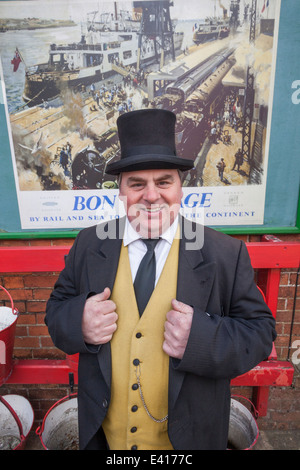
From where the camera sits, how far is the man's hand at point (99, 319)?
4.22 feet

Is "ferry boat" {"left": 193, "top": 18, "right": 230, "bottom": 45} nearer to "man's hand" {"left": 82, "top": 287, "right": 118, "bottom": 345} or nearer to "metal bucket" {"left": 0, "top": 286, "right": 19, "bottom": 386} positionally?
"man's hand" {"left": 82, "top": 287, "right": 118, "bottom": 345}

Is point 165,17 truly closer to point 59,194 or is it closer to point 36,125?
point 36,125

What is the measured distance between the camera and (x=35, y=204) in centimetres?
225

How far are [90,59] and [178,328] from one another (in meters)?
1.85

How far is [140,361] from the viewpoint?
53.5 inches

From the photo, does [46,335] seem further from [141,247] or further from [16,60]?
[16,60]

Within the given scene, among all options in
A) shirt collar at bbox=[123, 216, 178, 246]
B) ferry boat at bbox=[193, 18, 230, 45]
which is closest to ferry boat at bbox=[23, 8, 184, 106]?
ferry boat at bbox=[193, 18, 230, 45]

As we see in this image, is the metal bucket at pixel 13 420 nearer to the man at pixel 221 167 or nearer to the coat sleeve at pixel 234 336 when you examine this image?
the coat sleeve at pixel 234 336

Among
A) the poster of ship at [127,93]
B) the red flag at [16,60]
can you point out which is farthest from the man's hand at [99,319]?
the red flag at [16,60]

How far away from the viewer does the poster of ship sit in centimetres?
193

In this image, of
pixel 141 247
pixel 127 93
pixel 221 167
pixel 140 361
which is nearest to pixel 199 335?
pixel 140 361

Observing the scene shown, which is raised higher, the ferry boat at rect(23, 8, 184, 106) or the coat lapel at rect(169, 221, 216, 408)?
the ferry boat at rect(23, 8, 184, 106)

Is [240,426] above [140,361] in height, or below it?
below
